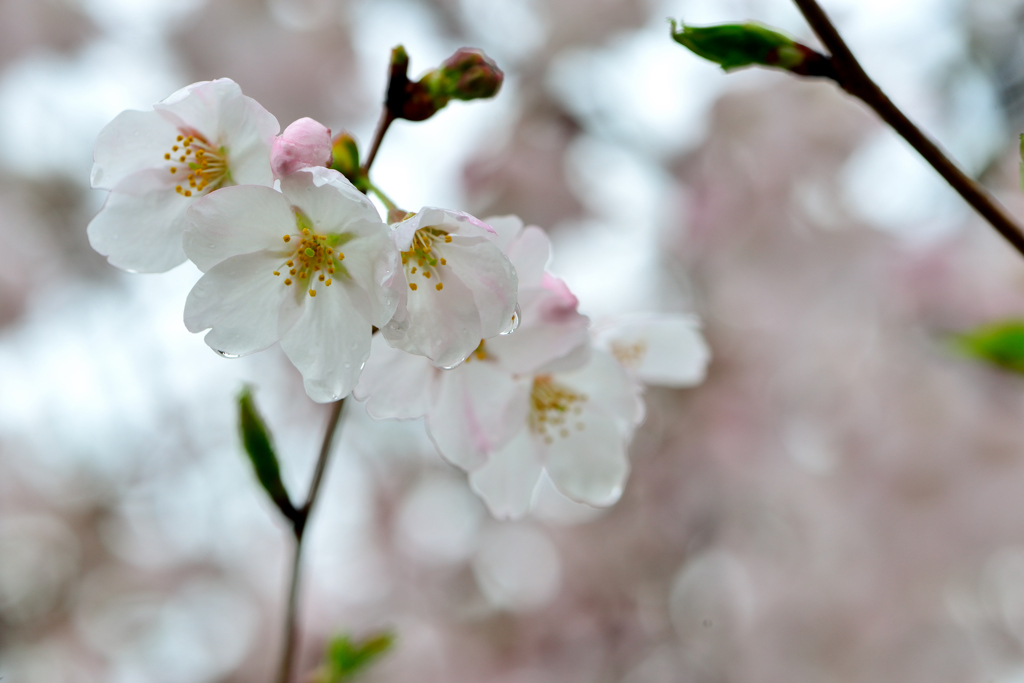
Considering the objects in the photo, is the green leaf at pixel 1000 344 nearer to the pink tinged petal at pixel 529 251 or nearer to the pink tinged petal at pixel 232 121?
the pink tinged petal at pixel 529 251

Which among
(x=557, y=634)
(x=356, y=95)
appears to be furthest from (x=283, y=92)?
(x=557, y=634)

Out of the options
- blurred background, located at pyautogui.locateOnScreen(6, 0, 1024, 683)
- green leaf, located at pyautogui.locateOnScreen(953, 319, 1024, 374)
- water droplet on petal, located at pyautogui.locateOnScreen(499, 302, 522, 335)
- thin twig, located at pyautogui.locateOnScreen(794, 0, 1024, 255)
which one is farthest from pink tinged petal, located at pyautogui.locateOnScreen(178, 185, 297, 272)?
blurred background, located at pyautogui.locateOnScreen(6, 0, 1024, 683)

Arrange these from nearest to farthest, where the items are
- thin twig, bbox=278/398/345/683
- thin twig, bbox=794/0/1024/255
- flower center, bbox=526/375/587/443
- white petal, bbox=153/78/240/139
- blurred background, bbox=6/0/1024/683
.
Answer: thin twig, bbox=794/0/1024/255, white petal, bbox=153/78/240/139, thin twig, bbox=278/398/345/683, flower center, bbox=526/375/587/443, blurred background, bbox=6/0/1024/683

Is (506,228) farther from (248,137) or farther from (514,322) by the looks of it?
(248,137)

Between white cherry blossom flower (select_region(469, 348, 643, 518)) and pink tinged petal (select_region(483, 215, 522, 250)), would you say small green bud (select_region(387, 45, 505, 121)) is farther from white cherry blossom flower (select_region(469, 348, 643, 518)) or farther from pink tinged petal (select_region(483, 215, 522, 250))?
white cherry blossom flower (select_region(469, 348, 643, 518))

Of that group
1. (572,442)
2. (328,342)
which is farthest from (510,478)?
(328,342)

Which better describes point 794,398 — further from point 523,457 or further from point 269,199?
point 269,199
